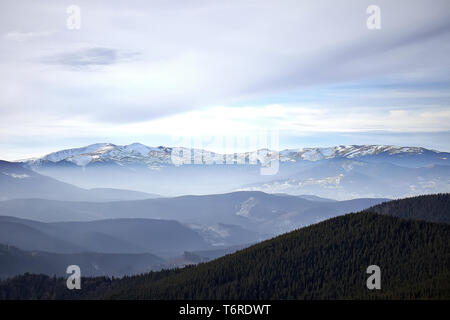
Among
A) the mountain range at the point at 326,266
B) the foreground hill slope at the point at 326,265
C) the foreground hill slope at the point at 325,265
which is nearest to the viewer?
the mountain range at the point at 326,266

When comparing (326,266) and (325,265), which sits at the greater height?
(325,265)

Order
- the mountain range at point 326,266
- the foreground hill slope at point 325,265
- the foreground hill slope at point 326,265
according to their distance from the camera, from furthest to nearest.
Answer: the foreground hill slope at point 325,265
the foreground hill slope at point 326,265
the mountain range at point 326,266

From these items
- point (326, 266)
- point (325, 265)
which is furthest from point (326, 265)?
point (326, 266)

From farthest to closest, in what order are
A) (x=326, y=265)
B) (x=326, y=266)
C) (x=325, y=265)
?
1. (x=325, y=265)
2. (x=326, y=265)
3. (x=326, y=266)

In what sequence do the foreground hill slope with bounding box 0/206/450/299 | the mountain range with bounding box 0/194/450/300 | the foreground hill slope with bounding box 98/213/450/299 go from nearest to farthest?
1. the mountain range with bounding box 0/194/450/300
2. the foreground hill slope with bounding box 0/206/450/299
3. the foreground hill slope with bounding box 98/213/450/299

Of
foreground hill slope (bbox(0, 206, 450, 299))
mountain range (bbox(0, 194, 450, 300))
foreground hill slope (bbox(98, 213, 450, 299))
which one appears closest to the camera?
mountain range (bbox(0, 194, 450, 300))

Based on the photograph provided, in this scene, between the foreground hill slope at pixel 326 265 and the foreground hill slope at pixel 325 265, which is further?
the foreground hill slope at pixel 325 265

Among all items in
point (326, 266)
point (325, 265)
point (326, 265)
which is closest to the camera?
point (326, 266)

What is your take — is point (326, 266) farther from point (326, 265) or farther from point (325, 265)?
point (325, 265)

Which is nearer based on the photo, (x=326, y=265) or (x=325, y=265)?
(x=326, y=265)

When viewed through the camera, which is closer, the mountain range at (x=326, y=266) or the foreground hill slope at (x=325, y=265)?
the mountain range at (x=326, y=266)
